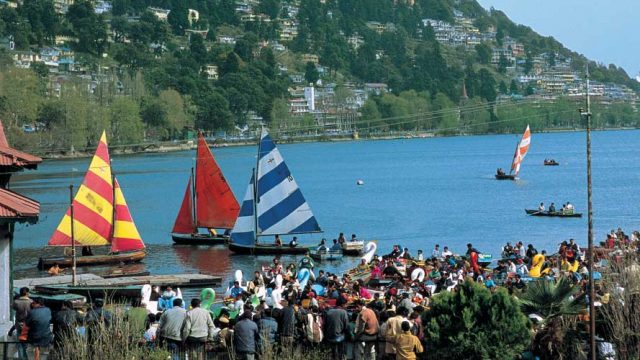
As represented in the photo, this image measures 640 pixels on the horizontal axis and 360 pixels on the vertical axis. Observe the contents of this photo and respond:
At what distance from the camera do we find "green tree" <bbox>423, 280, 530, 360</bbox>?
1714 centimetres

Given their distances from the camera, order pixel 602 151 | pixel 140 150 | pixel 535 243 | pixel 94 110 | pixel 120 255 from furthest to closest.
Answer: pixel 602 151 < pixel 140 150 < pixel 94 110 < pixel 535 243 < pixel 120 255

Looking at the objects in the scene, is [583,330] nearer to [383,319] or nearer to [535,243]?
A: [383,319]

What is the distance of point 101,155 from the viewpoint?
4722 cm

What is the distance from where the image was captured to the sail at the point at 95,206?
46062mm

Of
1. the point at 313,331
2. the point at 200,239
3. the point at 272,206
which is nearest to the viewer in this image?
the point at 313,331

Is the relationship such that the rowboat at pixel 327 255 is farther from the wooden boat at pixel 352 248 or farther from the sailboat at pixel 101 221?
the sailboat at pixel 101 221

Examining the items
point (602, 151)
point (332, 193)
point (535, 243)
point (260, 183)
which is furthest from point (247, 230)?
point (602, 151)

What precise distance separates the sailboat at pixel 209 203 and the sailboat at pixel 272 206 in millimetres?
4076

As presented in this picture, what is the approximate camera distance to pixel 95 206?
46.6 m

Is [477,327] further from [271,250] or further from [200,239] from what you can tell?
[200,239]

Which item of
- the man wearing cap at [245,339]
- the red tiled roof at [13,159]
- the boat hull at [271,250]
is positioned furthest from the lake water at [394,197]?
the man wearing cap at [245,339]

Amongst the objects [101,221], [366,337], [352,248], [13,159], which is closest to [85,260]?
[101,221]

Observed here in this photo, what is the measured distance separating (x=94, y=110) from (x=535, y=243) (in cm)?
10009

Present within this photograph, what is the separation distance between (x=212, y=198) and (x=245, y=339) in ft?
118
